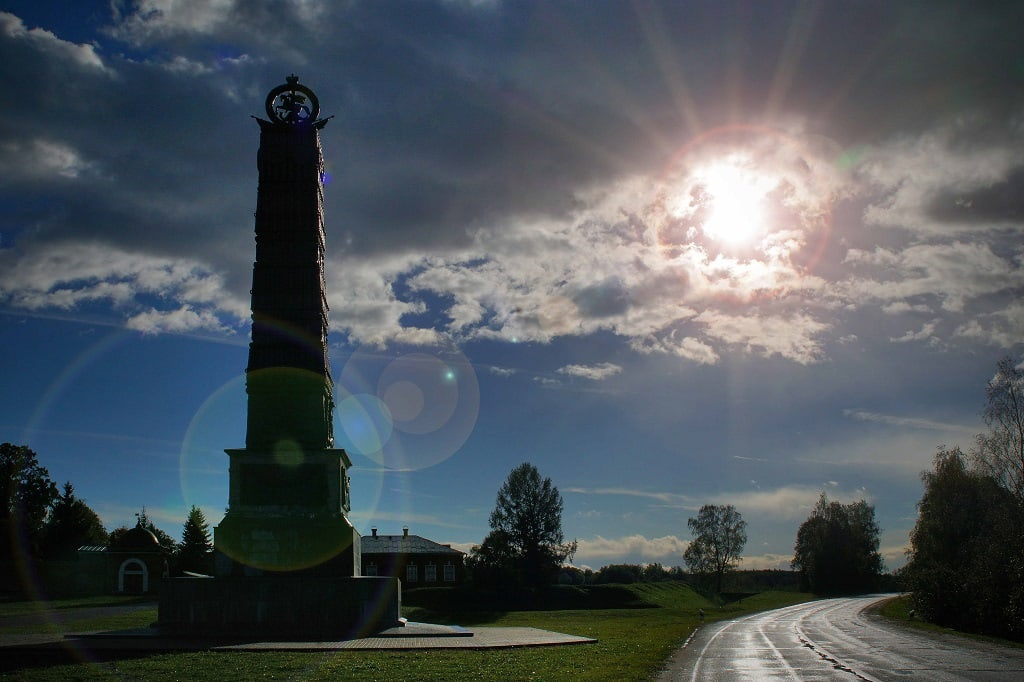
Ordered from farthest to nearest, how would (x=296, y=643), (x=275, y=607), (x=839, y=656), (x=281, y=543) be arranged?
(x=281, y=543)
(x=275, y=607)
(x=296, y=643)
(x=839, y=656)

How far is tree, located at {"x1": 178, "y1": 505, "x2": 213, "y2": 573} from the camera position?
7775cm

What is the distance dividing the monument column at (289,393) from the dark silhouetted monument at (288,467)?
43mm

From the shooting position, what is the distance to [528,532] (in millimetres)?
72500

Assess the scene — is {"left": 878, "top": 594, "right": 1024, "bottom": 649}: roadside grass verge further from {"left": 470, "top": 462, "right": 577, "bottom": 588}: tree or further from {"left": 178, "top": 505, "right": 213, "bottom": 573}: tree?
{"left": 178, "top": 505, "right": 213, "bottom": 573}: tree

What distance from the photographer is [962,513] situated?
141 ft

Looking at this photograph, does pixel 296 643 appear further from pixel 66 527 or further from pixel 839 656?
pixel 66 527

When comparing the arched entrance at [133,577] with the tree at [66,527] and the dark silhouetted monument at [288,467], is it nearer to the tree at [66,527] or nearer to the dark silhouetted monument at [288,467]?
the tree at [66,527]

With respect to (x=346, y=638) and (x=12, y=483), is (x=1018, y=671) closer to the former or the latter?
(x=346, y=638)

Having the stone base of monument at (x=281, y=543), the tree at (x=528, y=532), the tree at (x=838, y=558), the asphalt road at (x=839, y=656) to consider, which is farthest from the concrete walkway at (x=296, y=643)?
the tree at (x=838, y=558)

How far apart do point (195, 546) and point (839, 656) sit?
228ft

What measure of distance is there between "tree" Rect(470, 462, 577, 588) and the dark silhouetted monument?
3822cm

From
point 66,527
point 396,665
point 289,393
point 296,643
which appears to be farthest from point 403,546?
point 396,665

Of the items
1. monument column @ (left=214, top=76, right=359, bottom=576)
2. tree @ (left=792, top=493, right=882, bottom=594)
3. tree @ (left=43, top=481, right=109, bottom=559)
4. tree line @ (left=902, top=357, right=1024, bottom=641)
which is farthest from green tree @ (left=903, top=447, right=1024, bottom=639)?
tree @ (left=43, top=481, right=109, bottom=559)

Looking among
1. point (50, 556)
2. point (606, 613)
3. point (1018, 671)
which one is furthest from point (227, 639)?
point (50, 556)
